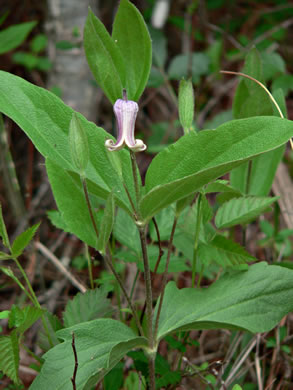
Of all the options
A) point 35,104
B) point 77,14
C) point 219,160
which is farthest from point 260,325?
point 77,14

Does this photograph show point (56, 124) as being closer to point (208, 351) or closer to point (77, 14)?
point (208, 351)

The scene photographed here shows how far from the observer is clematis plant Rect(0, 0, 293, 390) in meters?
0.93

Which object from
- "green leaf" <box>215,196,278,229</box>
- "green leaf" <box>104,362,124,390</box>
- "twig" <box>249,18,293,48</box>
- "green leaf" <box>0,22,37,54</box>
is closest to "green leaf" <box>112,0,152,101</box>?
"green leaf" <box>215,196,278,229</box>

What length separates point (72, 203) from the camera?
1.02 meters

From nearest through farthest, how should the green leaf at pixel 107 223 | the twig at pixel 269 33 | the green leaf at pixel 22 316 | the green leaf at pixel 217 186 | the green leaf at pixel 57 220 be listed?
the green leaf at pixel 107 223, the green leaf at pixel 22 316, the green leaf at pixel 217 186, the green leaf at pixel 57 220, the twig at pixel 269 33

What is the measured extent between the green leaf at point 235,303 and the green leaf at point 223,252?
0.05 m

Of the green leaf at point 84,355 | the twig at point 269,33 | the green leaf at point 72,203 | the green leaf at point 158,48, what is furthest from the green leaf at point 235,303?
the twig at point 269,33

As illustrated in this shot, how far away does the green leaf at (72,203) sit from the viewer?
3.25ft

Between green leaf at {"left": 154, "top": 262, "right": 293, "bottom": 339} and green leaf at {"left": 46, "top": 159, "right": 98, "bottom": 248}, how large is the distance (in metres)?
0.26

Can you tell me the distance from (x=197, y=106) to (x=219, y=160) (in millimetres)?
1739

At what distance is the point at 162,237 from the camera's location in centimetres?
135

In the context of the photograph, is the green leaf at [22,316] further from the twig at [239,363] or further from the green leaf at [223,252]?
the twig at [239,363]

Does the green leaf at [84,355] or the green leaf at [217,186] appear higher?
the green leaf at [217,186]

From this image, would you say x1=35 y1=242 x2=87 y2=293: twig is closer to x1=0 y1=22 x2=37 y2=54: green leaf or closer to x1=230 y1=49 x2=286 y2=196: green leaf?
x1=230 y1=49 x2=286 y2=196: green leaf
